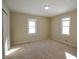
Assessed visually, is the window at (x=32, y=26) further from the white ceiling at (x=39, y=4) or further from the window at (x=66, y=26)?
the window at (x=66, y=26)

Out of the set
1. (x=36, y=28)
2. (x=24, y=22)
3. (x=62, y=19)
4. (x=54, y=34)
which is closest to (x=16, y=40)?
(x=24, y=22)

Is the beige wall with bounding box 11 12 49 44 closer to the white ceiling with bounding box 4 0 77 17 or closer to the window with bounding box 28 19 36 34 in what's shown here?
the window with bounding box 28 19 36 34

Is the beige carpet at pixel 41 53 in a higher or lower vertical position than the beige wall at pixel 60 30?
lower

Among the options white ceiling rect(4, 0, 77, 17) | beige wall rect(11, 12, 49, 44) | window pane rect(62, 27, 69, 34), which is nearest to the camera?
white ceiling rect(4, 0, 77, 17)

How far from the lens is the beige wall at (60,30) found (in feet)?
13.4

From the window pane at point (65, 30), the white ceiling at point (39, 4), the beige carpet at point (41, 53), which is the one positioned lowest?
the beige carpet at point (41, 53)

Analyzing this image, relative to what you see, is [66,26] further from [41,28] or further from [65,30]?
[41,28]

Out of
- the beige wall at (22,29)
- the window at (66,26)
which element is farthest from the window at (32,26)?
the window at (66,26)

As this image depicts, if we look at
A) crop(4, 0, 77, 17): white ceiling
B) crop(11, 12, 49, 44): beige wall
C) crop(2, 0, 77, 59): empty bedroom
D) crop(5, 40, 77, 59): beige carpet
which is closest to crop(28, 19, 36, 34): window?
crop(2, 0, 77, 59): empty bedroom

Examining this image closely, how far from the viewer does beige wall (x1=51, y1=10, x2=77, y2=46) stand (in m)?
4.10

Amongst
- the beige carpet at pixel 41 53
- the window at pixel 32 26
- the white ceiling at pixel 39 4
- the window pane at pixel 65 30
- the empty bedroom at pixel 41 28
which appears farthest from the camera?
the window at pixel 32 26

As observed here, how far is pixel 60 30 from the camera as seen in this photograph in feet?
17.5

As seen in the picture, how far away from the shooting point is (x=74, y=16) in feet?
13.5

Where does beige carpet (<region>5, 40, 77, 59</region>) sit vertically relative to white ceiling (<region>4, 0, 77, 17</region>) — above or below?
below
